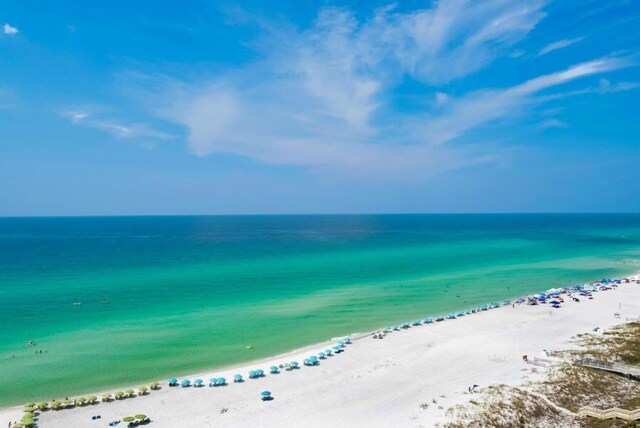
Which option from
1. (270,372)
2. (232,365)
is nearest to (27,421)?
(232,365)

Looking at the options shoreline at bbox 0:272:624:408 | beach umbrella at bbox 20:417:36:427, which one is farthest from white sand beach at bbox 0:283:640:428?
beach umbrella at bbox 20:417:36:427

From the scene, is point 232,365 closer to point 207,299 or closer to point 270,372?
point 270,372

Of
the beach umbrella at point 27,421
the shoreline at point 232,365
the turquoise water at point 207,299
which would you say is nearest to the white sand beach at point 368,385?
the shoreline at point 232,365

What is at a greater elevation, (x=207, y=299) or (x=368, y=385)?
(x=207, y=299)

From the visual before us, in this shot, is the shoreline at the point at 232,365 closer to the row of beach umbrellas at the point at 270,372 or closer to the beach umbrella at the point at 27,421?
the row of beach umbrellas at the point at 270,372

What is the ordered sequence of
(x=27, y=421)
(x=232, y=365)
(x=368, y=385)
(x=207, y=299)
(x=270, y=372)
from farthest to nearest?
(x=207, y=299) < (x=232, y=365) < (x=270, y=372) < (x=368, y=385) < (x=27, y=421)

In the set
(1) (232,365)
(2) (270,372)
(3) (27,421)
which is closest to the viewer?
(3) (27,421)

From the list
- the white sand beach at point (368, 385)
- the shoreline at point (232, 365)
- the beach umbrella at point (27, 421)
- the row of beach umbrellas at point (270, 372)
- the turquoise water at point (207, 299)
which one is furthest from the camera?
the turquoise water at point (207, 299)

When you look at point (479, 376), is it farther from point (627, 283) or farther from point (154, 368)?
point (627, 283)
